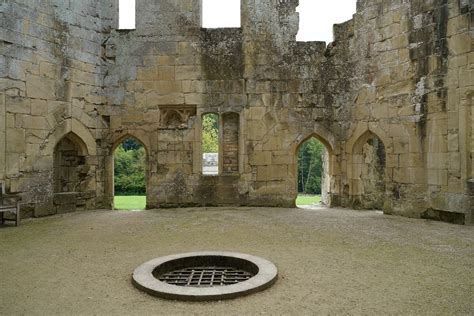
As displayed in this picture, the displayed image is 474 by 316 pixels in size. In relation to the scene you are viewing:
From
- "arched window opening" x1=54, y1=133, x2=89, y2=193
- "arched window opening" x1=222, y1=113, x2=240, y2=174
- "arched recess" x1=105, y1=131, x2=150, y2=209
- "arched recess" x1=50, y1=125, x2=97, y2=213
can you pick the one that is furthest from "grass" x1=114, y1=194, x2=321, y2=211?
"arched window opening" x1=222, y1=113, x2=240, y2=174

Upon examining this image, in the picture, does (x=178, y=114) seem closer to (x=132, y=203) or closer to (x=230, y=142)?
(x=230, y=142)

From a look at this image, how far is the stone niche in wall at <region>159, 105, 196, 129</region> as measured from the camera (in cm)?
1117

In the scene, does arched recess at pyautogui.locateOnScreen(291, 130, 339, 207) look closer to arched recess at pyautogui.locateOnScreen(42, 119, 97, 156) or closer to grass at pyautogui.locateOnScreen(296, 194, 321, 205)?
grass at pyautogui.locateOnScreen(296, 194, 321, 205)

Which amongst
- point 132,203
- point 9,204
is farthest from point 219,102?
point 132,203

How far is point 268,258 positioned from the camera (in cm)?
550

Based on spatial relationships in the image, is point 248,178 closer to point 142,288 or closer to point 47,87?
point 47,87

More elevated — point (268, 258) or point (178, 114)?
Answer: point (178, 114)

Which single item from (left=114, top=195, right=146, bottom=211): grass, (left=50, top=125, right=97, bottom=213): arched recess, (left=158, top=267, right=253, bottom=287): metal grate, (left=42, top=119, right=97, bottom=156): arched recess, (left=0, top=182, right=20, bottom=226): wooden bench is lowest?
(left=114, top=195, right=146, bottom=211): grass

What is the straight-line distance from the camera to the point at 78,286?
4.33m

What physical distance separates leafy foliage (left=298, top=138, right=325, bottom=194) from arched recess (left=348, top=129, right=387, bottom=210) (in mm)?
18445

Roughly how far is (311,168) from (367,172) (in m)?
20.4

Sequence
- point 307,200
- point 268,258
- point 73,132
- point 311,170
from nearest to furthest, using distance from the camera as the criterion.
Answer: point 268,258
point 73,132
point 307,200
point 311,170

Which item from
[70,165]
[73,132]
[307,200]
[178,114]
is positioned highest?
[178,114]

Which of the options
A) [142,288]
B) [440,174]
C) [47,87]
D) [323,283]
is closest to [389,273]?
[323,283]
